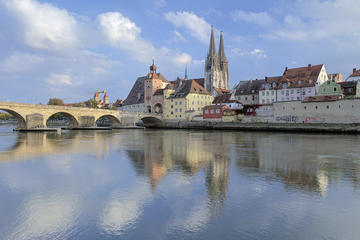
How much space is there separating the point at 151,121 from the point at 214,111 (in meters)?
19.4

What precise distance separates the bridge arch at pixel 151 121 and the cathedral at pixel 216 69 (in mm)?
25411

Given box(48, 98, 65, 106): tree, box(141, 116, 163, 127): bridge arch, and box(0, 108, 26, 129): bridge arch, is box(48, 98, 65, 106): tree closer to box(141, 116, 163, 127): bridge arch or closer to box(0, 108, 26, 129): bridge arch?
box(141, 116, 163, 127): bridge arch

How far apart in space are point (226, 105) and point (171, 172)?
160 ft

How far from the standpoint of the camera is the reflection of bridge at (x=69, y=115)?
4266cm

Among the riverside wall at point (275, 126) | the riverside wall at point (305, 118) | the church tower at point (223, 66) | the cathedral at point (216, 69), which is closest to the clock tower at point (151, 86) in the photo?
the riverside wall at point (275, 126)

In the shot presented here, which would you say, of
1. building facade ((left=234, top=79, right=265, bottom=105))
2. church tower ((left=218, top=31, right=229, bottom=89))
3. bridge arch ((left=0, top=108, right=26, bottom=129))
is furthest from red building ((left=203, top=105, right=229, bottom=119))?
church tower ((left=218, top=31, right=229, bottom=89))

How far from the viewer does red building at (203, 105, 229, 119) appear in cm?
5790

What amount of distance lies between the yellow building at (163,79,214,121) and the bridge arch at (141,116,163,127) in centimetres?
211

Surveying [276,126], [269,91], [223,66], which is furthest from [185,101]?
[223,66]

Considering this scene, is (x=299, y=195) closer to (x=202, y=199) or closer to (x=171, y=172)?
(x=202, y=199)

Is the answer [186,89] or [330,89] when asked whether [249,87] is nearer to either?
[186,89]

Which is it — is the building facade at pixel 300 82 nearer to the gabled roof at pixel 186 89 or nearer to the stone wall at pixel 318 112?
the stone wall at pixel 318 112

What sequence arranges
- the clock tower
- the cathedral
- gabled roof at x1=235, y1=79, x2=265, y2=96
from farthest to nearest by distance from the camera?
1. the cathedral
2. the clock tower
3. gabled roof at x1=235, y1=79, x2=265, y2=96

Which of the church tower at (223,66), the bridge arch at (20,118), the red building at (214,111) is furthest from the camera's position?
the church tower at (223,66)
